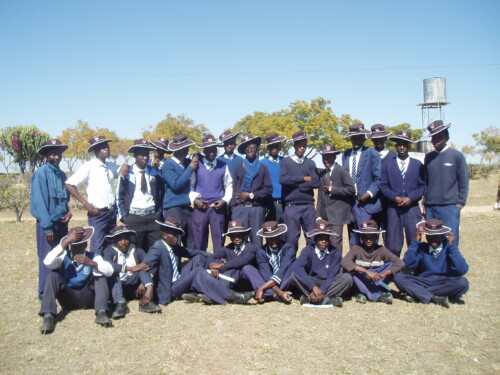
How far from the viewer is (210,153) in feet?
25.3

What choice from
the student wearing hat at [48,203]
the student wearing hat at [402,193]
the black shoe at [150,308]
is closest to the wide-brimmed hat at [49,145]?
the student wearing hat at [48,203]

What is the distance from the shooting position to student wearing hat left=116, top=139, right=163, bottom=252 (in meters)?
7.16

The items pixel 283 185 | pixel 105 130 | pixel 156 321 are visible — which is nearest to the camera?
pixel 156 321

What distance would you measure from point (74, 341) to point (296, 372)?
249cm

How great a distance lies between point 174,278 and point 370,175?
3411 millimetres

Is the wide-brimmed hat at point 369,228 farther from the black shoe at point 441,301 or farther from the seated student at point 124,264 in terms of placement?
the seated student at point 124,264

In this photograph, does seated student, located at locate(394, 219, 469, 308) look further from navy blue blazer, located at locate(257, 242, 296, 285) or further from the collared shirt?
the collared shirt

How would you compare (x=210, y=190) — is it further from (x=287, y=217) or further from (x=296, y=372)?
(x=296, y=372)

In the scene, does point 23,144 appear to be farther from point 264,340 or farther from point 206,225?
point 264,340

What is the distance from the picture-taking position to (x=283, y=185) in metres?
7.85

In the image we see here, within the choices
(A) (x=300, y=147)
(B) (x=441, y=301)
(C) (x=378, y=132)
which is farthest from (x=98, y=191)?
(B) (x=441, y=301)

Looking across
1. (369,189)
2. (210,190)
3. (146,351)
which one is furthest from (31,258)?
(369,189)

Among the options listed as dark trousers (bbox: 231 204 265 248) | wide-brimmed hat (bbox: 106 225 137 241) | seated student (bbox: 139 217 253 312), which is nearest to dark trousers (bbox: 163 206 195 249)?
seated student (bbox: 139 217 253 312)

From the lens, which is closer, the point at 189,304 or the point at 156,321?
the point at 156,321
